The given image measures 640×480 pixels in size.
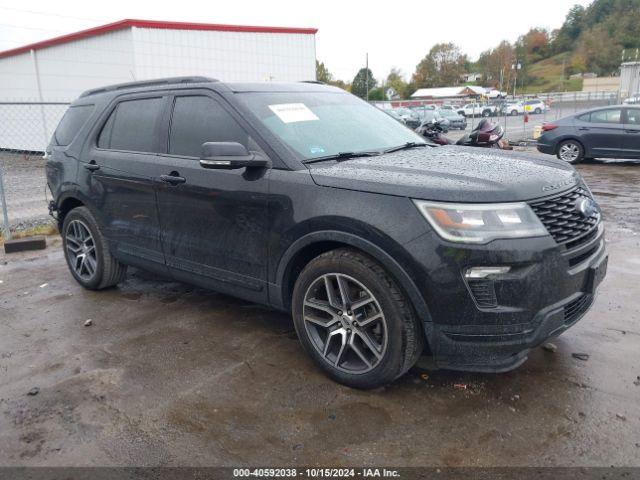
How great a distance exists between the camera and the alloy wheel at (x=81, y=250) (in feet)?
17.0

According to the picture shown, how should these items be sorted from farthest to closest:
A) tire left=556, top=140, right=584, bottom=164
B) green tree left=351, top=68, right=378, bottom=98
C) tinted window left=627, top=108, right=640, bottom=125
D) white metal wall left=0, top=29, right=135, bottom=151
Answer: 1. green tree left=351, top=68, right=378, bottom=98
2. white metal wall left=0, top=29, right=135, bottom=151
3. tire left=556, top=140, right=584, bottom=164
4. tinted window left=627, top=108, right=640, bottom=125

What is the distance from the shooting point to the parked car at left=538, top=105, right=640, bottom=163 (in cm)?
1312

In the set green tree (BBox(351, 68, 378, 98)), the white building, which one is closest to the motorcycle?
the white building

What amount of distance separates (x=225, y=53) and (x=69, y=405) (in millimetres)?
18300

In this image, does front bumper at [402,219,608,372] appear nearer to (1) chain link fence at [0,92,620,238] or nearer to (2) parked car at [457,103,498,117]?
(1) chain link fence at [0,92,620,238]

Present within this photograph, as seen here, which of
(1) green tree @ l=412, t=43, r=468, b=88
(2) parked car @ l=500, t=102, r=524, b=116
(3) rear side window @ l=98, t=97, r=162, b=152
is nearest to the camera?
(3) rear side window @ l=98, t=97, r=162, b=152

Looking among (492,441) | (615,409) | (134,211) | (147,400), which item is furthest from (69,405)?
(615,409)

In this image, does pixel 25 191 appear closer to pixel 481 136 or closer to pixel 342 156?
pixel 481 136

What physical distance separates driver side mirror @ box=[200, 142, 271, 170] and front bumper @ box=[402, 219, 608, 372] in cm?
122

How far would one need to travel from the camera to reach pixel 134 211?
14.8 ft

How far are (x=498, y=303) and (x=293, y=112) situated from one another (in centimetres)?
197

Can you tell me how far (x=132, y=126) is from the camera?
4.61m

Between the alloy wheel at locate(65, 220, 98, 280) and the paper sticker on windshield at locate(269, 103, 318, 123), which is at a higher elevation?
the paper sticker on windshield at locate(269, 103, 318, 123)

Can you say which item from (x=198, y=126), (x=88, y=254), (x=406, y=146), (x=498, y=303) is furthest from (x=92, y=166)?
(x=498, y=303)
